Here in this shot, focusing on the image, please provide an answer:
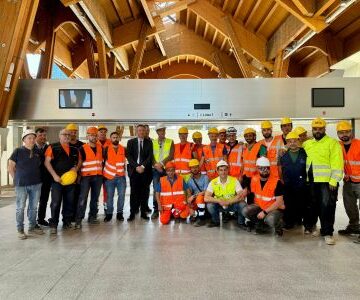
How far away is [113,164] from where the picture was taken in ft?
18.3

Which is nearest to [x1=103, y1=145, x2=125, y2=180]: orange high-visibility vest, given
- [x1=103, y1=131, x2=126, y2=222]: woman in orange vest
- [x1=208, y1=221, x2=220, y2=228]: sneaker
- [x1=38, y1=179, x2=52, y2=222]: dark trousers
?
[x1=103, y1=131, x2=126, y2=222]: woman in orange vest

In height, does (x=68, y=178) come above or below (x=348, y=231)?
above

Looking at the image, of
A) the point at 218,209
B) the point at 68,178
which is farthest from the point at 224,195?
the point at 68,178

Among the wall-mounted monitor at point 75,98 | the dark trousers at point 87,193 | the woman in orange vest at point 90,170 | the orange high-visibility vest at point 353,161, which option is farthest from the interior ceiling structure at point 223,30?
the orange high-visibility vest at point 353,161

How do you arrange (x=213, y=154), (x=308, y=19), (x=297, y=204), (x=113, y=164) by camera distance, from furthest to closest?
(x=308, y=19) < (x=213, y=154) < (x=113, y=164) < (x=297, y=204)

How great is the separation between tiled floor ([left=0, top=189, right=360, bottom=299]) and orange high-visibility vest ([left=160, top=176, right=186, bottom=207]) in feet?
2.12

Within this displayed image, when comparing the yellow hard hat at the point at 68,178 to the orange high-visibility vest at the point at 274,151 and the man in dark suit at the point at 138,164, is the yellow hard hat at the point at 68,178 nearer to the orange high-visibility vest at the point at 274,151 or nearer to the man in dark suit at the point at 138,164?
the man in dark suit at the point at 138,164

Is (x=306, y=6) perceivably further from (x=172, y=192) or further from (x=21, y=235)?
(x=21, y=235)

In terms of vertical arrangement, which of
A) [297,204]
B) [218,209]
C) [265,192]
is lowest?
[218,209]

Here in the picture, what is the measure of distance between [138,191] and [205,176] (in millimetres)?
1094

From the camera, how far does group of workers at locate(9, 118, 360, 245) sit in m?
4.46

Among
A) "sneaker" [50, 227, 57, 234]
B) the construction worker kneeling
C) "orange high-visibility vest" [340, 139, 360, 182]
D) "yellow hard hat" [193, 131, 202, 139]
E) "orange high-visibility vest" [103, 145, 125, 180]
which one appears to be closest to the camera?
"orange high-visibility vest" [340, 139, 360, 182]

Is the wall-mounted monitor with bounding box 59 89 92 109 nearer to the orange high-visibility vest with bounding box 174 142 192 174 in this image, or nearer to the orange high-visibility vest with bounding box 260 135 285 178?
the orange high-visibility vest with bounding box 174 142 192 174

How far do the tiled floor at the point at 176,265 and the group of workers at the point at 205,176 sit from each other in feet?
1.20
